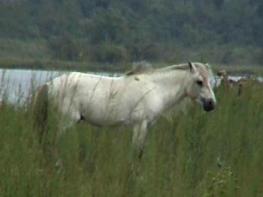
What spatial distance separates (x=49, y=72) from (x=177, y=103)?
4.62ft

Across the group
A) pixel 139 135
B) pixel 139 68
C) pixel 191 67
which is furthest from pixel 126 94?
pixel 191 67

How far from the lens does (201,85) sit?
28.3ft

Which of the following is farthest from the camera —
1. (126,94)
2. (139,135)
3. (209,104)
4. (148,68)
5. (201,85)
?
(148,68)

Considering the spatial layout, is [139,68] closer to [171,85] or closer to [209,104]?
[171,85]

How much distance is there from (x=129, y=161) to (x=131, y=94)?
8.54 feet

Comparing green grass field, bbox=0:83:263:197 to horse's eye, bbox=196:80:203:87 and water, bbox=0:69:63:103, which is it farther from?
horse's eye, bbox=196:80:203:87

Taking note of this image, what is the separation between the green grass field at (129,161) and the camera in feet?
17.1

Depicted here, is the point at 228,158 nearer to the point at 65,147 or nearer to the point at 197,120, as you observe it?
the point at 197,120

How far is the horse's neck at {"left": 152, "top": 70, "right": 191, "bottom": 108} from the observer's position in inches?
341

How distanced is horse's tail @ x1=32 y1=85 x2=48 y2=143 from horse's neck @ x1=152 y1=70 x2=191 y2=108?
125 cm

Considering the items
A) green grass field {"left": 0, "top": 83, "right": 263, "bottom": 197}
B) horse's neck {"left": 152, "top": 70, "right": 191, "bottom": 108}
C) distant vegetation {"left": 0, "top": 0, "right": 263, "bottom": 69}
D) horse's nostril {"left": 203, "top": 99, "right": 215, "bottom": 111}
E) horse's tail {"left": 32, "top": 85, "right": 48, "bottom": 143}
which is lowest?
green grass field {"left": 0, "top": 83, "right": 263, "bottom": 197}

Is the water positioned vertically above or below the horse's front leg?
above

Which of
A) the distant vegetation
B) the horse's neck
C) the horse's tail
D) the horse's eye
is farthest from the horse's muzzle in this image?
the distant vegetation

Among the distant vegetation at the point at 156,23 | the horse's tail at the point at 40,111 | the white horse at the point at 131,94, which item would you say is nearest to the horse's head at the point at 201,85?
the white horse at the point at 131,94
